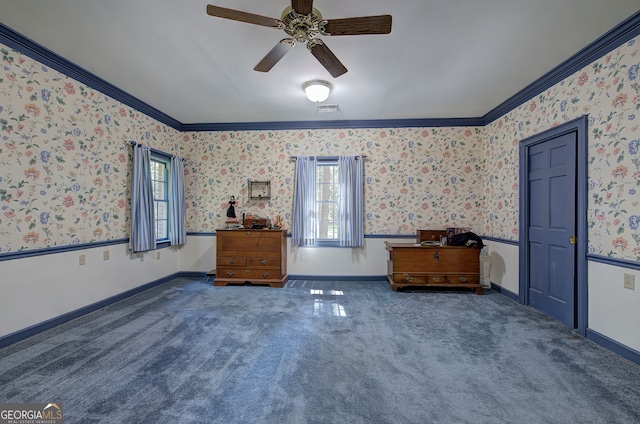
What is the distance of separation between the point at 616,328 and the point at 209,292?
4338 millimetres

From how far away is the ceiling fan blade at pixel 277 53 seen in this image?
2.18 m

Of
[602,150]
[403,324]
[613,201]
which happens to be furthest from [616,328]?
[403,324]

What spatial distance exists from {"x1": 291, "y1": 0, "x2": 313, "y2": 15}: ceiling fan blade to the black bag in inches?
136

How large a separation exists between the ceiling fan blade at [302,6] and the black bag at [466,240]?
344cm

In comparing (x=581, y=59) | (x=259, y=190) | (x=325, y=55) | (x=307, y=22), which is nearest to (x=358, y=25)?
(x=307, y=22)

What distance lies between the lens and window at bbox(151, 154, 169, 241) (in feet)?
14.5

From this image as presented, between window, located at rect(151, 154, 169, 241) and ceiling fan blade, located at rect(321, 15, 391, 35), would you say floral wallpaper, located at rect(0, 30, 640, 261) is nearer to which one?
window, located at rect(151, 154, 169, 241)

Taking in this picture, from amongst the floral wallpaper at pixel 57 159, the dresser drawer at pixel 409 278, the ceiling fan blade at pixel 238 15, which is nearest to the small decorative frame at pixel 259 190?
the floral wallpaper at pixel 57 159

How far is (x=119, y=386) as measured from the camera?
182 centimetres

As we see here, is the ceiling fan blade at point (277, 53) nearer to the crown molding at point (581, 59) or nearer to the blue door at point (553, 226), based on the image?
the crown molding at point (581, 59)

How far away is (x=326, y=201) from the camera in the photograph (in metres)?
4.81

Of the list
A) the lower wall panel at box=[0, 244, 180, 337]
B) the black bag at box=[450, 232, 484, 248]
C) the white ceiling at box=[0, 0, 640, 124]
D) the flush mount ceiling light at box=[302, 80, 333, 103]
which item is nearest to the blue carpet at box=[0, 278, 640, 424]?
the lower wall panel at box=[0, 244, 180, 337]

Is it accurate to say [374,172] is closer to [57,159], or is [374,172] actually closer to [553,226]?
[553,226]

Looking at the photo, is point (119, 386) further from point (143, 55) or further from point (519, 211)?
point (519, 211)
